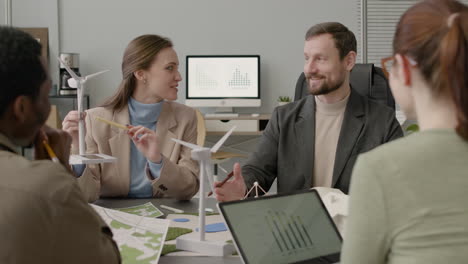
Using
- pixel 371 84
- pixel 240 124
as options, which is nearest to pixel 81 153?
pixel 371 84

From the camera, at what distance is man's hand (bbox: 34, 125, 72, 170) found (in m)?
1.24

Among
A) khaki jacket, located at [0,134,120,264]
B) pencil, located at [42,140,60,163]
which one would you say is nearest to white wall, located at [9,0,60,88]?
pencil, located at [42,140,60,163]

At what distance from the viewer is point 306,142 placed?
2277mm

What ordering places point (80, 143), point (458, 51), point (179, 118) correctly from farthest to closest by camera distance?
point (179, 118), point (80, 143), point (458, 51)

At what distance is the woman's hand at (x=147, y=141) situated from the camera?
2.04 m

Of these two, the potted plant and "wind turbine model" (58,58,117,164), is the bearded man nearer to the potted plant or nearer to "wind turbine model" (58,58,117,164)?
"wind turbine model" (58,58,117,164)

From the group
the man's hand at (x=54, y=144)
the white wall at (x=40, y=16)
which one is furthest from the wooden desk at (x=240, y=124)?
the man's hand at (x=54, y=144)

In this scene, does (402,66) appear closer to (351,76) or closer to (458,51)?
(458,51)

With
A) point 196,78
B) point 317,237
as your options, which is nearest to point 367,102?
point 317,237

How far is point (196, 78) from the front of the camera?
5.23 metres

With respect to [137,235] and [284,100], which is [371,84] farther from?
[284,100]

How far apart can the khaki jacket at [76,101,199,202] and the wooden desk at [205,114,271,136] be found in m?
2.46

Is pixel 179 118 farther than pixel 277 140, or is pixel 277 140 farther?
pixel 179 118

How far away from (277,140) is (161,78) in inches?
22.3
